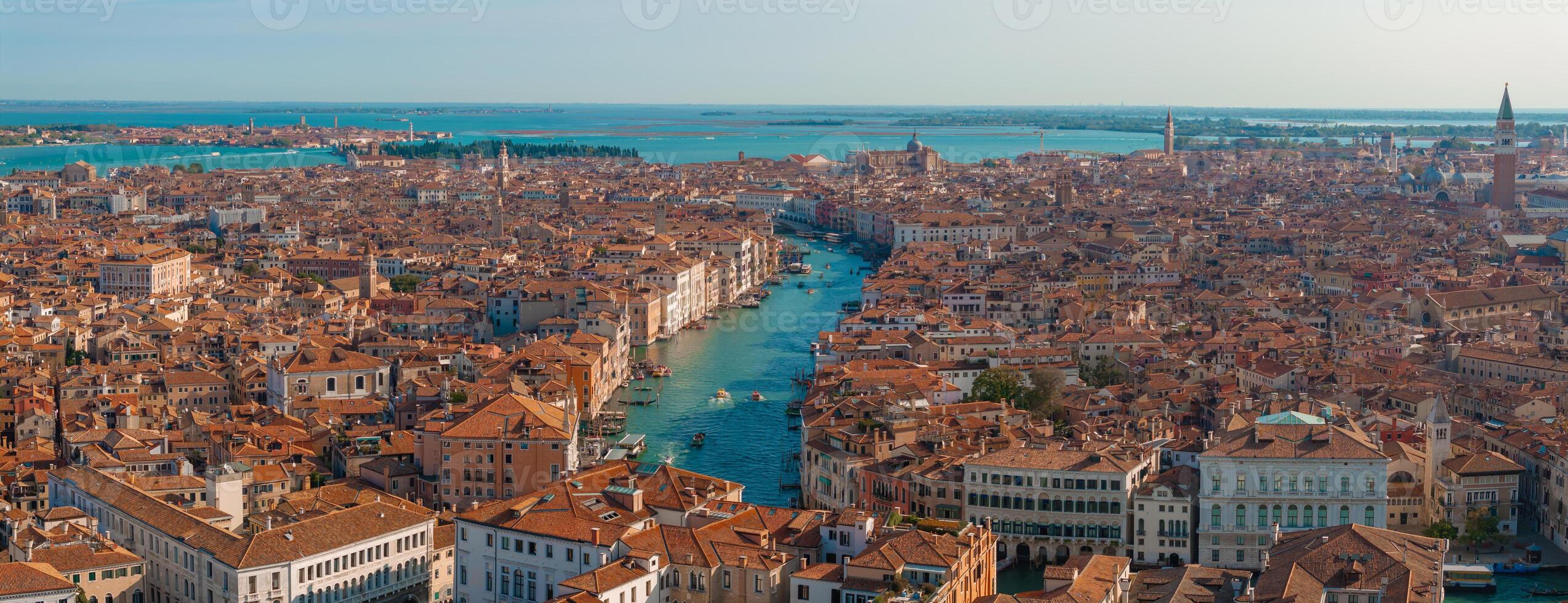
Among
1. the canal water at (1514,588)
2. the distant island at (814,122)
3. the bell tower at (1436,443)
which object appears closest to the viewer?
the canal water at (1514,588)

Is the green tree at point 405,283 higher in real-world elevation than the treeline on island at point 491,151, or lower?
lower

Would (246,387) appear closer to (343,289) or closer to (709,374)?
(709,374)

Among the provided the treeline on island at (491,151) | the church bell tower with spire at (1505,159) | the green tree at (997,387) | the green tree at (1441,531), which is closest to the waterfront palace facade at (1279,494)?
the green tree at (1441,531)

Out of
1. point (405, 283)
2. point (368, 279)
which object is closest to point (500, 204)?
point (405, 283)

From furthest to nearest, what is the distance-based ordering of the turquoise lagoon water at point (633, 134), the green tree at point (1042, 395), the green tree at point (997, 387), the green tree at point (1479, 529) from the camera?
the turquoise lagoon water at point (633, 134), the green tree at point (997, 387), the green tree at point (1042, 395), the green tree at point (1479, 529)

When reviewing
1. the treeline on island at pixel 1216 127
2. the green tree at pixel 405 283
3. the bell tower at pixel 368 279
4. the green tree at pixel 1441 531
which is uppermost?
the treeline on island at pixel 1216 127

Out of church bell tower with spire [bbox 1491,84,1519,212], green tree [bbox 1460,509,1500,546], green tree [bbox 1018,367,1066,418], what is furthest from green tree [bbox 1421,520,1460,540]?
church bell tower with spire [bbox 1491,84,1519,212]

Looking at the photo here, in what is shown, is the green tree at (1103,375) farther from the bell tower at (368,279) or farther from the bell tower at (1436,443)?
the bell tower at (368,279)

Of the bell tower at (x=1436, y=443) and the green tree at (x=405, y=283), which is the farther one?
the green tree at (x=405, y=283)

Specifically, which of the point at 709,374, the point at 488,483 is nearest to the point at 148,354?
the point at 709,374
